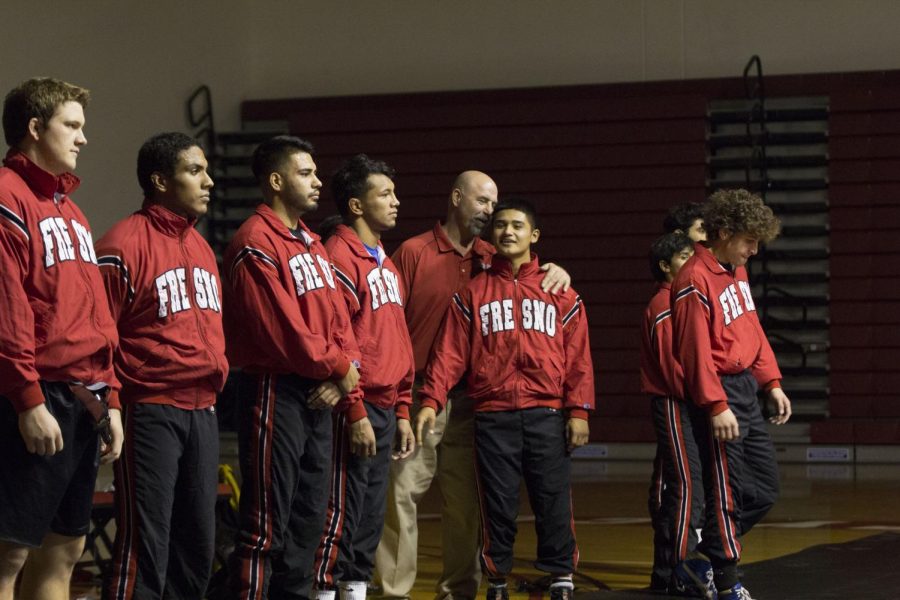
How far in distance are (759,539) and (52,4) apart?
6488 mm

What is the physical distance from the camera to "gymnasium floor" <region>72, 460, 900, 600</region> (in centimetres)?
584

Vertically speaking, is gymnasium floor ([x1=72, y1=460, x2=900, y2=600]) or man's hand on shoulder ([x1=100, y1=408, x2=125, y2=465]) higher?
man's hand on shoulder ([x1=100, y1=408, x2=125, y2=465])

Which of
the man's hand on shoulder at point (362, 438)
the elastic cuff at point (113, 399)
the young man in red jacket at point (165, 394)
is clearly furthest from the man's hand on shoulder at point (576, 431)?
the elastic cuff at point (113, 399)

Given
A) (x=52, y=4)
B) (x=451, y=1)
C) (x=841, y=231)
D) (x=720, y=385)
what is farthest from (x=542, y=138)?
(x=720, y=385)

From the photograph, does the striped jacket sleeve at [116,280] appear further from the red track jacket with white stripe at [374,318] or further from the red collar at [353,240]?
the red collar at [353,240]

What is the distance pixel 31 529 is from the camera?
3.26 meters

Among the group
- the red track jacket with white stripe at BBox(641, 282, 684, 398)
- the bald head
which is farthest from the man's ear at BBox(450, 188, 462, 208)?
the red track jacket with white stripe at BBox(641, 282, 684, 398)

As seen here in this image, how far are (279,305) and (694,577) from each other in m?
2.17

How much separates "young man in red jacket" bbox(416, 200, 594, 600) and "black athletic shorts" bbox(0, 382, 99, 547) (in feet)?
5.96

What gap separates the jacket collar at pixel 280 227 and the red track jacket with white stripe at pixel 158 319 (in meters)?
0.45

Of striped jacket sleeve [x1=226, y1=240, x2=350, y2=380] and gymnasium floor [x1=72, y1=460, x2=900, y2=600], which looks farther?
gymnasium floor [x1=72, y1=460, x2=900, y2=600]

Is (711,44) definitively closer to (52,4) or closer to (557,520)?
(52,4)

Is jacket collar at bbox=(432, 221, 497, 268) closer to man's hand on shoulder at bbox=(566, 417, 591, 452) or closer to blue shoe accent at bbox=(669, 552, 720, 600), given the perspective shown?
man's hand on shoulder at bbox=(566, 417, 591, 452)

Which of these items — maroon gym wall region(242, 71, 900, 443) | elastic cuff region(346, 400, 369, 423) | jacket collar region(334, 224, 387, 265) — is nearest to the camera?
elastic cuff region(346, 400, 369, 423)
